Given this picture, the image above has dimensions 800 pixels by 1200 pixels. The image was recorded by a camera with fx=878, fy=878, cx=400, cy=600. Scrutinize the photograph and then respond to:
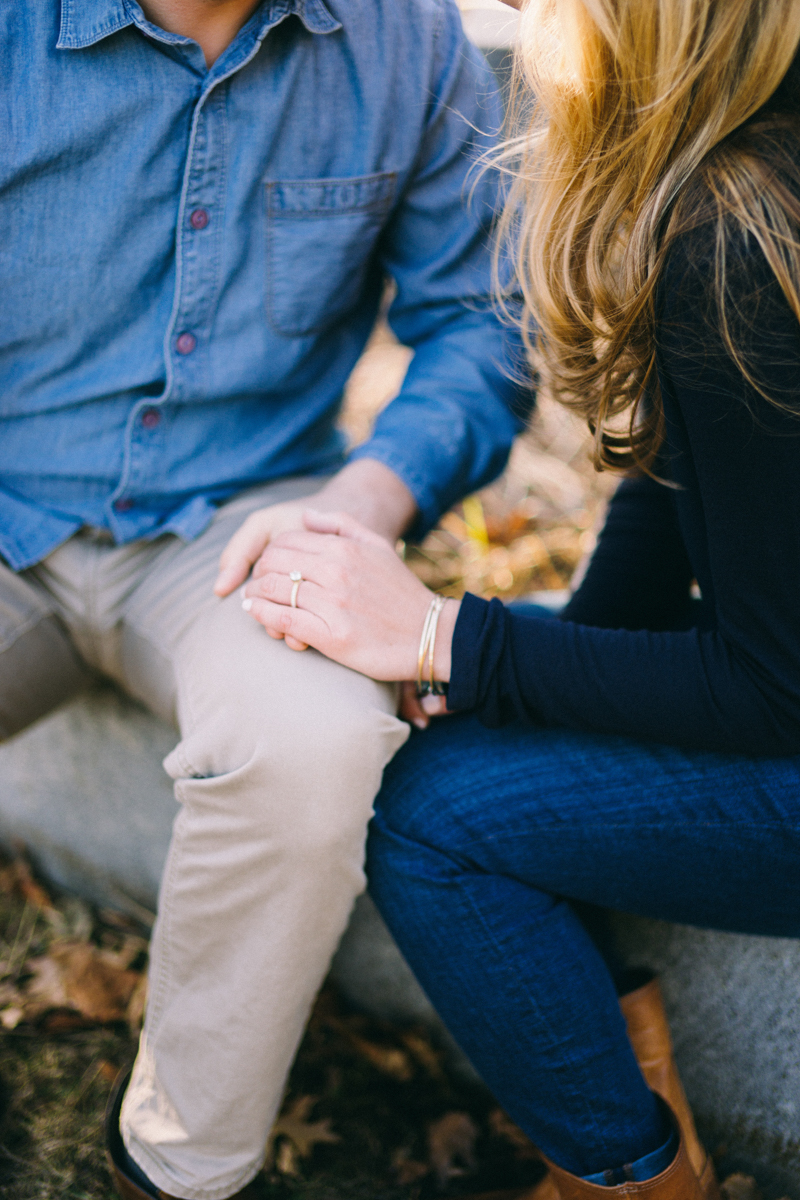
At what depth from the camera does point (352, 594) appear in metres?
1.16

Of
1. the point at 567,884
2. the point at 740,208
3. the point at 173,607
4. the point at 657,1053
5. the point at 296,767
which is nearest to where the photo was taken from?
the point at 740,208

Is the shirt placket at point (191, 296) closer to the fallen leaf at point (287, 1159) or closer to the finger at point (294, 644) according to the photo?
the finger at point (294, 644)

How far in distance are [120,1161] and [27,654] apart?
2.46 ft

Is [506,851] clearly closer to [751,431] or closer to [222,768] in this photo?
[222,768]

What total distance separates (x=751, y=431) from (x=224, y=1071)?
3.33 feet

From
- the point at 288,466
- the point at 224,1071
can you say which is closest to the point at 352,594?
the point at 288,466

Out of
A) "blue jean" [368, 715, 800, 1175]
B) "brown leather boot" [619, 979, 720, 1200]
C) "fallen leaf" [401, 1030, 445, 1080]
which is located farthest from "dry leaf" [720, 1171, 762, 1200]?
"fallen leaf" [401, 1030, 445, 1080]

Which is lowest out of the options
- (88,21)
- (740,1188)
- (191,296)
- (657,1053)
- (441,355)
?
(740,1188)

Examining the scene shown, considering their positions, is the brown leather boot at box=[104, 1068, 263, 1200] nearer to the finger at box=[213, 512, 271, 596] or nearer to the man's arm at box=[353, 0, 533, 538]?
the finger at box=[213, 512, 271, 596]

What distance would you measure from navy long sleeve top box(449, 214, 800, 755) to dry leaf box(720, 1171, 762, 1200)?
75 cm

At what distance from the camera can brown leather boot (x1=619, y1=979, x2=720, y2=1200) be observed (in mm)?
1232

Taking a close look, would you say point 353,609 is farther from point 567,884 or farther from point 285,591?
point 567,884

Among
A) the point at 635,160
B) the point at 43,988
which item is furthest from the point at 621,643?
the point at 43,988

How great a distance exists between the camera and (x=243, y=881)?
1.11 metres
